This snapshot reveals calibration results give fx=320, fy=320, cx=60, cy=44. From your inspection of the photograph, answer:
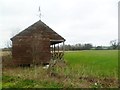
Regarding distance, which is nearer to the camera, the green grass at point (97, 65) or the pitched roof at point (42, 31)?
the green grass at point (97, 65)

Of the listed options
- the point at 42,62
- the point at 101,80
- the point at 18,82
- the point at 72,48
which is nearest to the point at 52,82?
the point at 18,82

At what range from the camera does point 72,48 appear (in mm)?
75125

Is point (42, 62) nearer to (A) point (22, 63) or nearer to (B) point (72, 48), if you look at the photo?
(A) point (22, 63)

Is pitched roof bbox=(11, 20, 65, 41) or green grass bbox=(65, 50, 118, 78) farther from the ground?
pitched roof bbox=(11, 20, 65, 41)

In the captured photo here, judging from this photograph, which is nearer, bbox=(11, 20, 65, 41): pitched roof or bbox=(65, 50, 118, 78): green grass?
bbox=(65, 50, 118, 78): green grass

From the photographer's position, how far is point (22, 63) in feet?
95.2

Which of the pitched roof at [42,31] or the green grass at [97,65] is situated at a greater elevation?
the pitched roof at [42,31]

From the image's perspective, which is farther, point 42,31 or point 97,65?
point 42,31

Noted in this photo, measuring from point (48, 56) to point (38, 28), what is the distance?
108 inches

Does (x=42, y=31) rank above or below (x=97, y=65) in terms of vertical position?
above

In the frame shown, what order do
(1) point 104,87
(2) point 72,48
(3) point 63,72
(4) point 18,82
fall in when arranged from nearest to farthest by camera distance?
(1) point 104,87 < (4) point 18,82 < (3) point 63,72 < (2) point 72,48

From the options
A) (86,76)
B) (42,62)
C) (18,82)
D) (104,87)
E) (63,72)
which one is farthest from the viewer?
(42,62)

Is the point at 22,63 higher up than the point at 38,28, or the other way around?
the point at 38,28

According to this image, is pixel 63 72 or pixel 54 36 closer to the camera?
pixel 63 72
